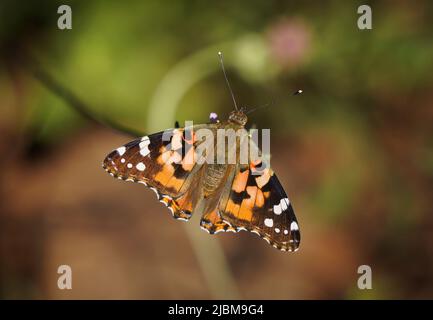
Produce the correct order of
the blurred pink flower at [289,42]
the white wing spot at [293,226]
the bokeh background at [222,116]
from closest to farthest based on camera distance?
the white wing spot at [293,226], the blurred pink flower at [289,42], the bokeh background at [222,116]

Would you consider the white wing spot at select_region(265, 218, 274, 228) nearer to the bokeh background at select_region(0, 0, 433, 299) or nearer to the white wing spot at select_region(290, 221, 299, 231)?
the white wing spot at select_region(290, 221, 299, 231)

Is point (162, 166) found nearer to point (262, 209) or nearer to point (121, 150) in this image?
point (121, 150)

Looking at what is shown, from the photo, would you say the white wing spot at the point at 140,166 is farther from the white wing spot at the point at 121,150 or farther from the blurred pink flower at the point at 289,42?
the blurred pink flower at the point at 289,42

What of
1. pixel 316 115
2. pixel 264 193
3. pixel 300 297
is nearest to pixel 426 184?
Answer: pixel 316 115

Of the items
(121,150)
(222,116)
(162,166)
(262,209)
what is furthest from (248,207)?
(222,116)

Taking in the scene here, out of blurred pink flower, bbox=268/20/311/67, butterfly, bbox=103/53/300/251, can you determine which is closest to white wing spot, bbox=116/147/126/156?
butterfly, bbox=103/53/300/251

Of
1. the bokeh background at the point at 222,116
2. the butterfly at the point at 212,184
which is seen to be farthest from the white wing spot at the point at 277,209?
the bokeh background at the point at 222,116
